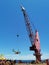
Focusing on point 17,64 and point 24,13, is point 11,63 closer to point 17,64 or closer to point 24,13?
point 17,64

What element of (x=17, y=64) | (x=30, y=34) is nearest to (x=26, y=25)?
(x=30, y=34)

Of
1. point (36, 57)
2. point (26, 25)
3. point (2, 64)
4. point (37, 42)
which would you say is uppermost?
point (26, 25)

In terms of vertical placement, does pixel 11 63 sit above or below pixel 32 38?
below

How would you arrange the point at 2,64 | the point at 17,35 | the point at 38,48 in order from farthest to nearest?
the point at 38,48 → the point at 17,35 → the point at 2,64

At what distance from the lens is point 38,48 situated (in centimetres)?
10781

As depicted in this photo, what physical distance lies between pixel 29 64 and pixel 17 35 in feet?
54.8

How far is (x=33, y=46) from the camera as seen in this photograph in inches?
4299

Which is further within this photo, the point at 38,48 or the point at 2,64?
the point at 38,48

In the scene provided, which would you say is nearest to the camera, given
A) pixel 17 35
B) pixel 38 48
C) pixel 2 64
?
pixel 2 64

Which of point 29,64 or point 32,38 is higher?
point 32,38

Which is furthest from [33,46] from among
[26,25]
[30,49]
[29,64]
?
[29,64]

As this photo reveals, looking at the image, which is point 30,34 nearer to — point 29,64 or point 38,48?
point 38,48

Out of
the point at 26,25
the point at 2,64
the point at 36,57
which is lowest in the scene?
the point at 2,64

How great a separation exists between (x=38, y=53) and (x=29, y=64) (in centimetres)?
2099
